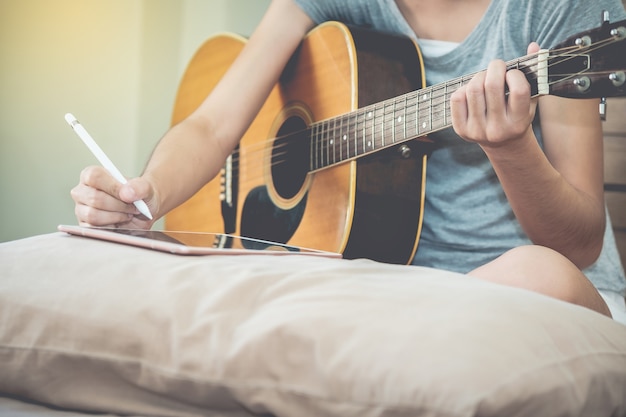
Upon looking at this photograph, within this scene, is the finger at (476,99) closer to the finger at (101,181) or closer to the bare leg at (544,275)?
the bare leg at (544,275)

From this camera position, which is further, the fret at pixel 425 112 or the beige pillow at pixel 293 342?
the fret at pixel 425 112

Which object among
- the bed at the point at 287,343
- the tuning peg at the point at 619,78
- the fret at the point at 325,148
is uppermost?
the tuning peg at the point at 619,78

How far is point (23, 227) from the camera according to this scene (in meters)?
2.12

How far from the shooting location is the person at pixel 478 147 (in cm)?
95

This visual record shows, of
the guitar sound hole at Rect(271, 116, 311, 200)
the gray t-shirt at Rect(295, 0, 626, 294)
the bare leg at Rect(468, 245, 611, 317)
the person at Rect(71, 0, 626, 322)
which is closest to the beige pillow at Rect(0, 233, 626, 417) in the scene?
the bare leg at Rect(468, 245, 611, 317)

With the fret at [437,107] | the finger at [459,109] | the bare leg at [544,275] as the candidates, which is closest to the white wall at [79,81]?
the fret at [437,107]

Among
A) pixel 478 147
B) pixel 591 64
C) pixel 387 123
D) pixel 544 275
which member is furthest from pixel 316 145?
pixel 544 275

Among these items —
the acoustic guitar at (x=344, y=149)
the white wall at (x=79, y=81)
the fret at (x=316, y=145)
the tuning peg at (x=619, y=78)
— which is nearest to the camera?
the tuning peg at (x=619, y=78)

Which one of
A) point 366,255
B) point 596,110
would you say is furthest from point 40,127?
point 596,110

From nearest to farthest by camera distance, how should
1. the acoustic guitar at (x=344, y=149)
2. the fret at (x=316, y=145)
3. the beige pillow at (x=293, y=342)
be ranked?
the beige pillow at (x=293, y=342) → the acoustic guitar at (x=344, y=149) → the fret at (x=316, y=145)

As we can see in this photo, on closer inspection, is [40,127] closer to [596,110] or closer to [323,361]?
[596,110]

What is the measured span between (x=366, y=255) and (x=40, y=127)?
51.5 inches

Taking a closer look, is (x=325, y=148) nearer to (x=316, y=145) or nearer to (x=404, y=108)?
(x=316, y=145)

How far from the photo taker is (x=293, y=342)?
488mm
